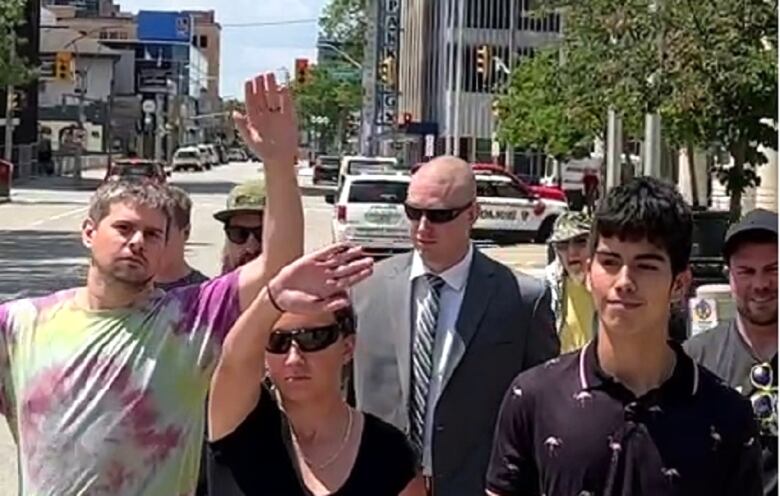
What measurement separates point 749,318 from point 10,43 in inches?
1778

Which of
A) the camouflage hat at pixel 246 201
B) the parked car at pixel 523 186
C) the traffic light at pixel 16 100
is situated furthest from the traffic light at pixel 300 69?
the camouflage hat at pixel 246 201

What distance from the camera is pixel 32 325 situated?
4.49 m

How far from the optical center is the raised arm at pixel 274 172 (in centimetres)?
434

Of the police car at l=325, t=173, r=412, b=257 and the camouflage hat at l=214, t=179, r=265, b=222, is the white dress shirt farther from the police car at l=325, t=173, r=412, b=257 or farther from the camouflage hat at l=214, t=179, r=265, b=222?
the police car at l=325, t=173, r=412, b=257

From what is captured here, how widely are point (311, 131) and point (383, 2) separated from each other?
198 feet

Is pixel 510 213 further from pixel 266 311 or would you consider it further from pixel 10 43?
pixel 266 311

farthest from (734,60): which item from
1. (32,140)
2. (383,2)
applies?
(383,2)

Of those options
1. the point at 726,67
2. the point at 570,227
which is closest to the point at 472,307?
the point at 570,227

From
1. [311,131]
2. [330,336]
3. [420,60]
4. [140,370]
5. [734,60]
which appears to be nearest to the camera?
[330,336]

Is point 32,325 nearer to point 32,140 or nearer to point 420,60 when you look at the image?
point 32,140

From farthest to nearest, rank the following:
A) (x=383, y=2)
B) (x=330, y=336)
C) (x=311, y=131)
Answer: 1. (x=311, y=131)
2. (x=383, y=2)
3. (x=330, y=336)

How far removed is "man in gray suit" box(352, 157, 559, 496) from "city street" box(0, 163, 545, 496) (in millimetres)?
5551

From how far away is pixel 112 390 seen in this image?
4.34 m

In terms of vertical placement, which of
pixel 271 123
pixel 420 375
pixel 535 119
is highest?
pixel 535 119
